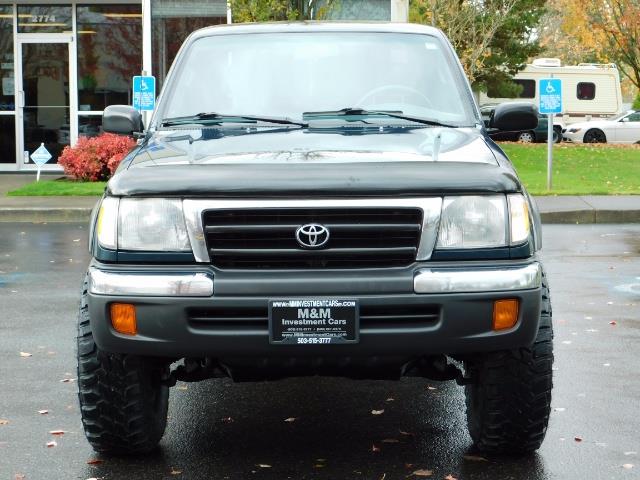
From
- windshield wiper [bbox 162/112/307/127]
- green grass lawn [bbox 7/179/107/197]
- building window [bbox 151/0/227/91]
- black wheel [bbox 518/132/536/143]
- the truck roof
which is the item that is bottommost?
A: black wheel [bbox 518/132/536/143]

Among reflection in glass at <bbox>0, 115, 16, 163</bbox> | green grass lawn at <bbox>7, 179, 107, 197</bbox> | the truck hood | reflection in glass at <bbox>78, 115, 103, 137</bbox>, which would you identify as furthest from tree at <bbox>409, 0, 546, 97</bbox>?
the truck hood

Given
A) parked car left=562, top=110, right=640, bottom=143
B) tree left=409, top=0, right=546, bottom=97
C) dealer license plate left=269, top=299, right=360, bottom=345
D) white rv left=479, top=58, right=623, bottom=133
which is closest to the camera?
dealer license plate left=269, top=299, right=360, bottom=345

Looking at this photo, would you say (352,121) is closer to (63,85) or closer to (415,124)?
(415,124)

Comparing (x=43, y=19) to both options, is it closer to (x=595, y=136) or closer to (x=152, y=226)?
(x=152, y=226)

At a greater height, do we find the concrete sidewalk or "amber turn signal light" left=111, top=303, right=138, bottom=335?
"amber turn signal light" left=111, top=303, right=138, bottom=335

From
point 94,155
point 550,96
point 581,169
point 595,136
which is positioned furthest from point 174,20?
point 595,136

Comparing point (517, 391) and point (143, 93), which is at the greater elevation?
point (143, 93)

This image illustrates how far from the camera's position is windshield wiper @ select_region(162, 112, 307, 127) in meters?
5.48

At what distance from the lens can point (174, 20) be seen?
2311 cm

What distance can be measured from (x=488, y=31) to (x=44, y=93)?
40.0 ft

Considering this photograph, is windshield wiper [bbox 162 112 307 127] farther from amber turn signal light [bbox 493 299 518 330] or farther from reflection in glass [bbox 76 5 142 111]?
reflection in glass [bbox 76 5 142 111]

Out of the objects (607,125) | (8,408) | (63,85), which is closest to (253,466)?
(8,408)

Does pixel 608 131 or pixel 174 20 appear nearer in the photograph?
pixel 174 20

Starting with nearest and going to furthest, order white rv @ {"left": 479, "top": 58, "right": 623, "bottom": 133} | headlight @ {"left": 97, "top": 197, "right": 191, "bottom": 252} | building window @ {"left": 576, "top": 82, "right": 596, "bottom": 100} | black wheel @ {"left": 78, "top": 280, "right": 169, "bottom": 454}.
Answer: headlight @ {"left": 97, "top": 197, "right": 191, "bottom": 252} < black wheel @ {"left": 78, "top": 280, "right": 169, "bottom": 454} < white rv @ {"left": 479, "top": 58, "right": 623, "bottom": 133} < building window @ {"left": 576, "top": 82, "right": 596, "bottom": 100}
